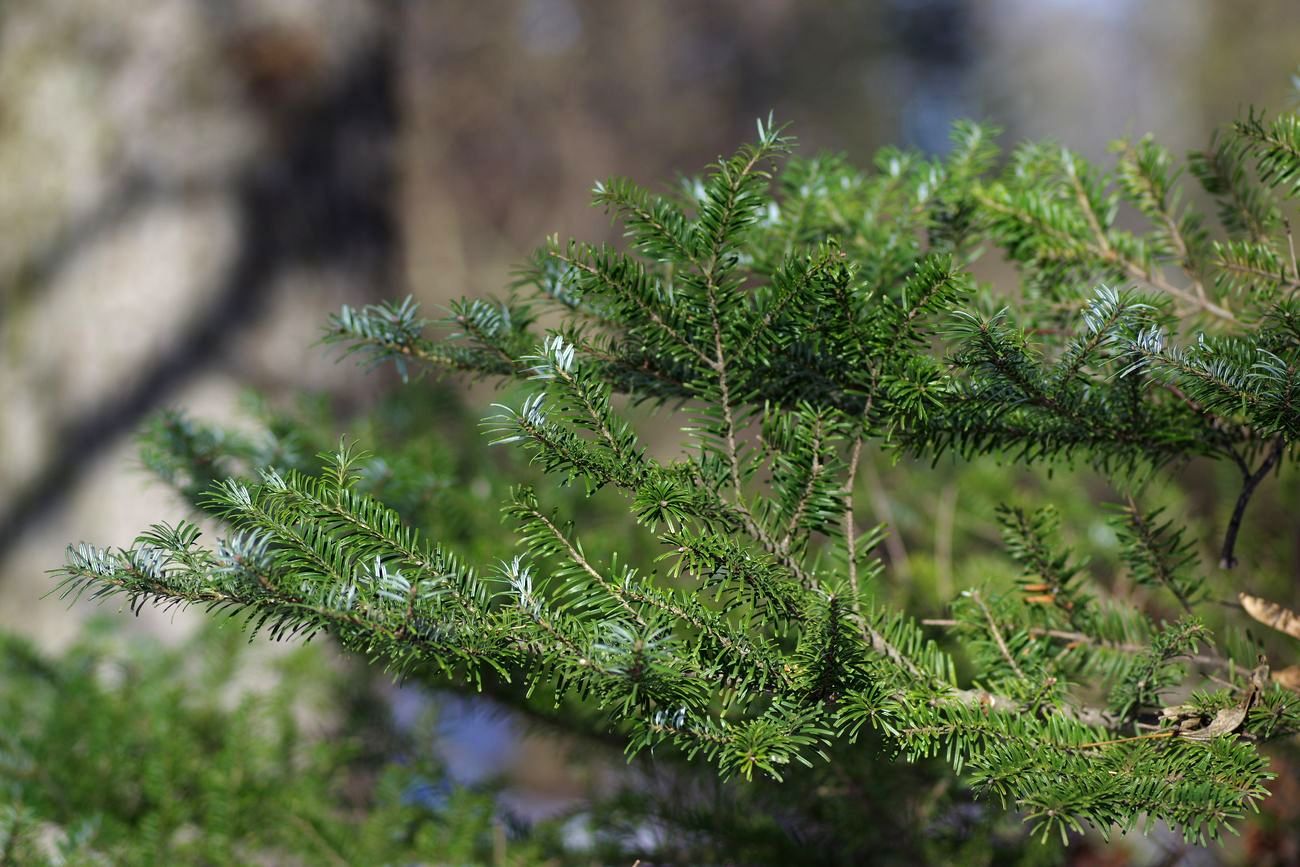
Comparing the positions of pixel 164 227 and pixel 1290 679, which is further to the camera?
pixel 164 227

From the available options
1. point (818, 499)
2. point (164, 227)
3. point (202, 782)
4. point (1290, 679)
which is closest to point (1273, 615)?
point (1290, 679)

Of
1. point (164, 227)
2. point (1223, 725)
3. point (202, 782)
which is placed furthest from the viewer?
point (164, 227)

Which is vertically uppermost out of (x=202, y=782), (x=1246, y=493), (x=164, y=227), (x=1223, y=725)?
(x=164, y=227)

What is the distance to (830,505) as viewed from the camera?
0.60 m

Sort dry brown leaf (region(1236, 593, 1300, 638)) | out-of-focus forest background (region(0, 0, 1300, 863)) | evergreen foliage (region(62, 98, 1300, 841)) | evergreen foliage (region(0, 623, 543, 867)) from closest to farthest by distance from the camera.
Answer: evergreen foliage (region(62, 98, 1300, 841))
dry brown leaf (region(1236, 593, 1300, 638))
evergreen foliage (region(0, 623, 543, 867))
out-of-focus forest background (region(0, 0, 1300, 863))

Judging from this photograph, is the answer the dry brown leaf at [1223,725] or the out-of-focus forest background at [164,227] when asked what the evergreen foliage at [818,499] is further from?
the out-of-focus forest background at [164,227]

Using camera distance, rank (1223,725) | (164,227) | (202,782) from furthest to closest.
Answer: (164,227)
(202,782)
(1223,725)

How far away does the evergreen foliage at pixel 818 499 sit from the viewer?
1.69ft

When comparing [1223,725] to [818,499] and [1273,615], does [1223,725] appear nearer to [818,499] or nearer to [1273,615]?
[1273,615]

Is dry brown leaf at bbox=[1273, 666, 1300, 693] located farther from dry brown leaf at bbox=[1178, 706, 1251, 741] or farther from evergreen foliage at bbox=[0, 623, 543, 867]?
evergreen foliage at bbox=[0, 623, 543, 867]

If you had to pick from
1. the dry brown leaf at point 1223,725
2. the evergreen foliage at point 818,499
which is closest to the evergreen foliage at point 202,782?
the evergreen foliage at point 818,499

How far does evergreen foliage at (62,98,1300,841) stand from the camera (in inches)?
20.2

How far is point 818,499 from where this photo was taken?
0.60m

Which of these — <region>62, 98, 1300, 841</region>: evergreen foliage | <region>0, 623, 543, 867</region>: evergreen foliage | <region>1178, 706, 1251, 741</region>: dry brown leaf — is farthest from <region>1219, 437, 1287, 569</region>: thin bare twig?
<region>0, 623, 543, 867</region>: evergreen foliage
